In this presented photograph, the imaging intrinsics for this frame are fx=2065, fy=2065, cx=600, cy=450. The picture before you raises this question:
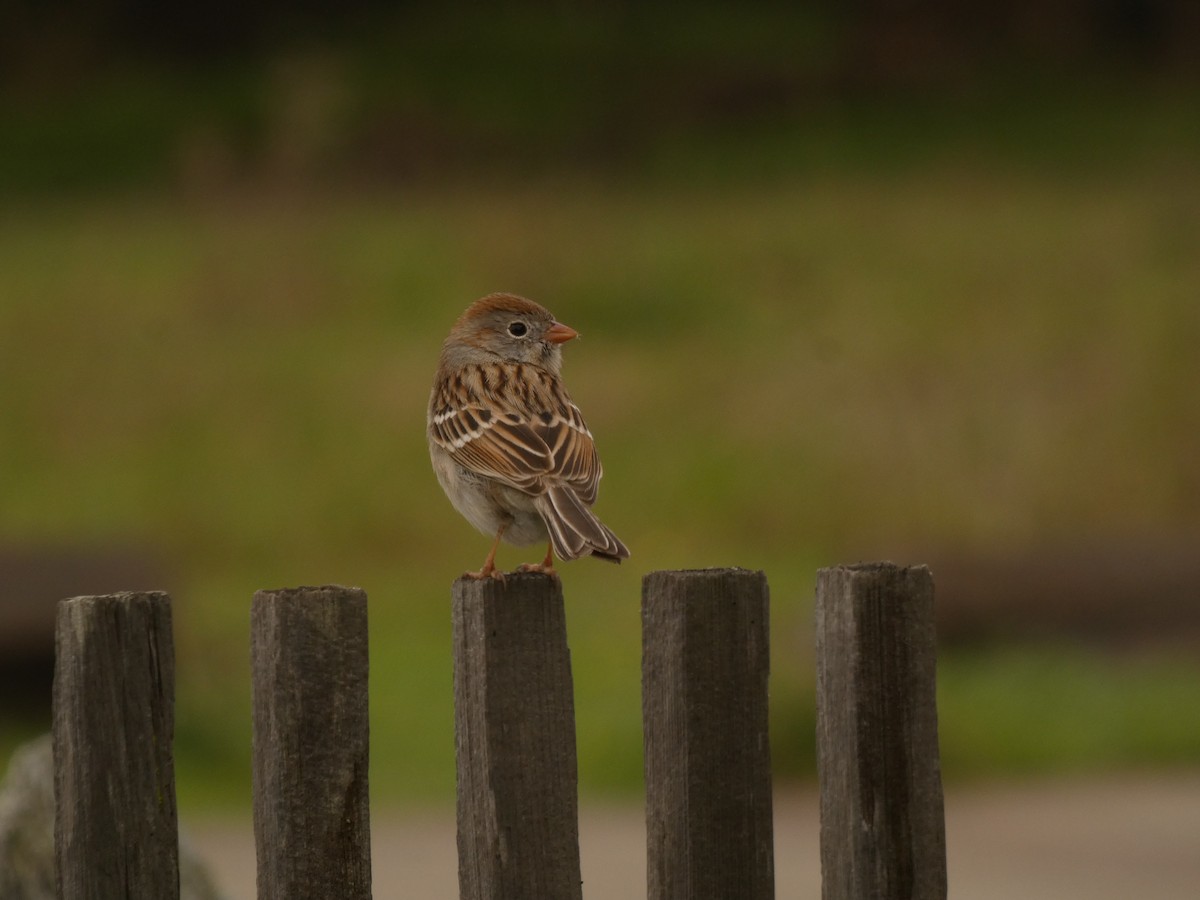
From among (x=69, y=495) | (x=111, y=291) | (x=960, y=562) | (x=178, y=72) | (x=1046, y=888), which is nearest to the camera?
(x=1046, y=888)

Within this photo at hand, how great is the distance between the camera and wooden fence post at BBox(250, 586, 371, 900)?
3363 mm

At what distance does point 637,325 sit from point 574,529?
617 inches

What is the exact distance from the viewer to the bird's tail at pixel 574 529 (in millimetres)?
4426

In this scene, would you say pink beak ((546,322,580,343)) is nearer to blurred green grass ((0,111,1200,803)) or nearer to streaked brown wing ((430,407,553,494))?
streaked brown wing ((430,407,553,494))

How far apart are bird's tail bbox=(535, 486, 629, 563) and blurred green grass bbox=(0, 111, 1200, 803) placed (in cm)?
507

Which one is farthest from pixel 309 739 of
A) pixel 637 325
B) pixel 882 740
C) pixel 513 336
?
pixel 637 325

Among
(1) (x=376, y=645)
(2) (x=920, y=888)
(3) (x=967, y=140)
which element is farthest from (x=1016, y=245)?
(2) (x=920, y=888)

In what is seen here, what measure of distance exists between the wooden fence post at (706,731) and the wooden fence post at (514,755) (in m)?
0.16

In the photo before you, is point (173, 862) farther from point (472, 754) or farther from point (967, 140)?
point (967, 140)

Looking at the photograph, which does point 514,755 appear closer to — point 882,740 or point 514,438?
point 882,740

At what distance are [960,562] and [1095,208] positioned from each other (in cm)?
1281

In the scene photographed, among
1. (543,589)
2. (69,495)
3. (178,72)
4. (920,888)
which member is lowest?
(920,888)


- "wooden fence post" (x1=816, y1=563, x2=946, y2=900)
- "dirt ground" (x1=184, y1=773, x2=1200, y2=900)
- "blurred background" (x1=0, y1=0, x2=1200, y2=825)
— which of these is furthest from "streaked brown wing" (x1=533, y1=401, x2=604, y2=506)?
"blurred background" (x1=0, y1=0, x2=1200, y2=825)

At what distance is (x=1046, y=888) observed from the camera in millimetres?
7871
